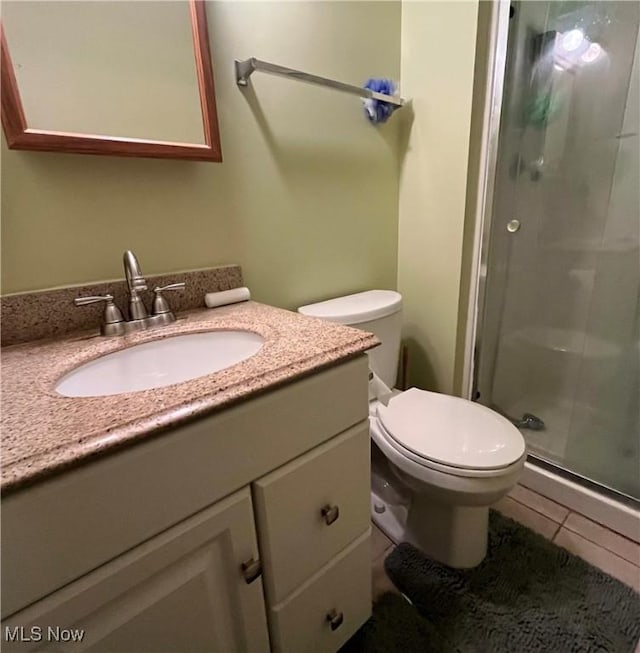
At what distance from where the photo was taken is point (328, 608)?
31.6 inches

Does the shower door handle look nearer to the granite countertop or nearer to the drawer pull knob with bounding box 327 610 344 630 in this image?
the granite countertop

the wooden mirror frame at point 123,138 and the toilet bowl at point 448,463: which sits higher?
the wooden mirror frame at point 123,138

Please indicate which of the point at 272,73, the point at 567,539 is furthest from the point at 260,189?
the point at 567,539

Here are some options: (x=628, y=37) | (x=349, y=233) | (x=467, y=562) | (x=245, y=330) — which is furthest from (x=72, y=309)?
(x=628, y=37)

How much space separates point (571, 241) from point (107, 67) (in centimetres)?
168

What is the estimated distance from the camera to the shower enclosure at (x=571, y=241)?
1.33 metres

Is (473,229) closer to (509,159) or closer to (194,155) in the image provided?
(509,159)

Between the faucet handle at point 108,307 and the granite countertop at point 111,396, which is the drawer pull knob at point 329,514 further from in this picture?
the faucet handle at point 108,307

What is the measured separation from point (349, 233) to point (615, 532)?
1360 millimetres

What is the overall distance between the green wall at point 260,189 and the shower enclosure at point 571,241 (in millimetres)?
476

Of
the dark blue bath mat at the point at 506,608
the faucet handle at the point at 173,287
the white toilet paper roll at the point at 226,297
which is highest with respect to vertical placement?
the faucet handle at the point at 173,287

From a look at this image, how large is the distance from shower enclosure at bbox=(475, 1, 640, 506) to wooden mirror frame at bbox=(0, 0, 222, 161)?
102 centimetres

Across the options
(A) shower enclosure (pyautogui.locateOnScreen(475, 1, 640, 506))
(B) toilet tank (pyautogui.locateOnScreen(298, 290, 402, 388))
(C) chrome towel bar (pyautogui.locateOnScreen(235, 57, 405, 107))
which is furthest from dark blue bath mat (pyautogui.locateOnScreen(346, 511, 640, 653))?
(C) chrome towel bar (pyautogui.locateOnScreen(235, 57, 405, 107))

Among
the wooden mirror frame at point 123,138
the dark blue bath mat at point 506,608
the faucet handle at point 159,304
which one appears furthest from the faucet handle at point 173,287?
the dark blue bath mat at point 506,608
